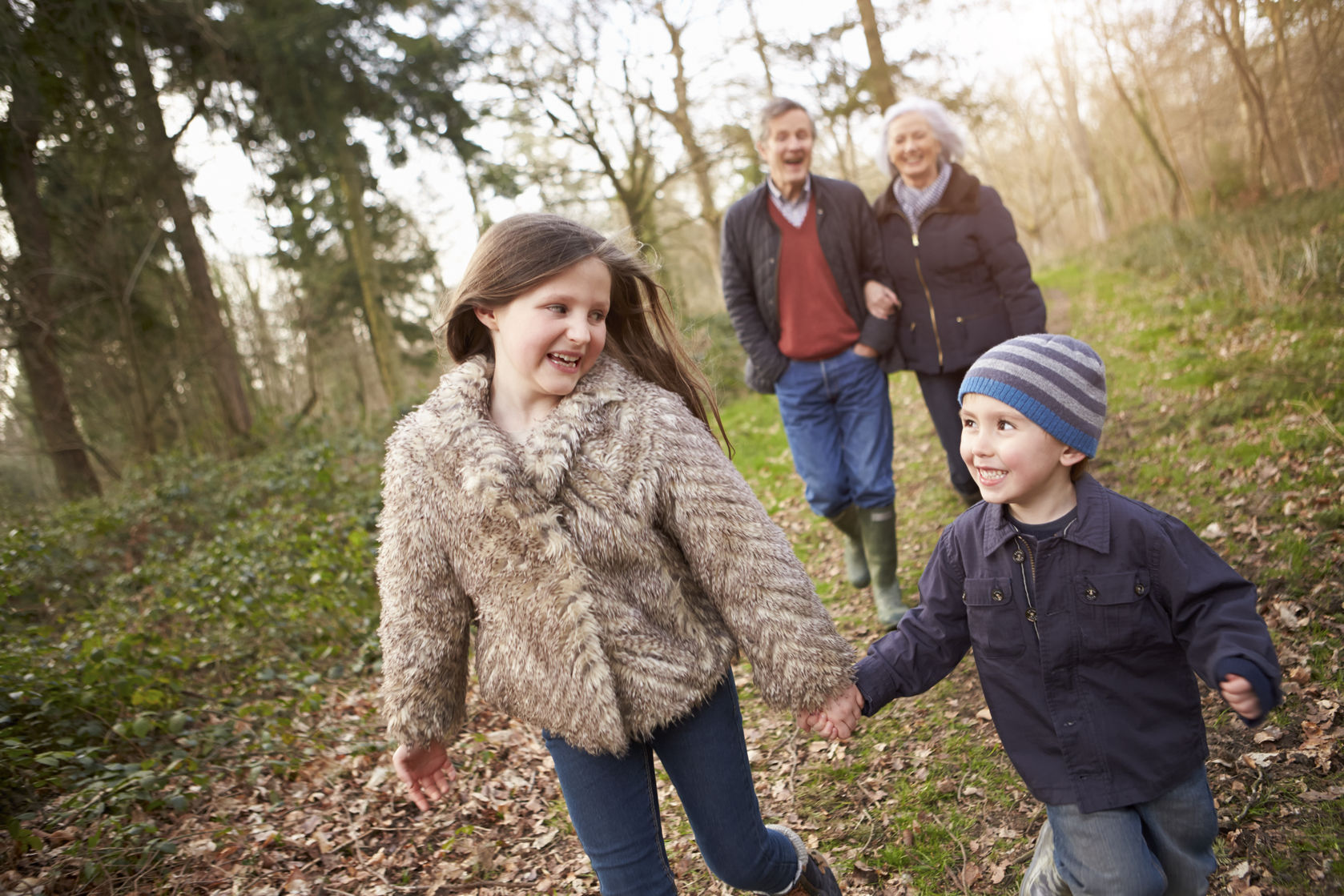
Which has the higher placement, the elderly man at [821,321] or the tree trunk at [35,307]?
the tree trunk at [35,307]

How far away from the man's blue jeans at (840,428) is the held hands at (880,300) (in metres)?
0.24

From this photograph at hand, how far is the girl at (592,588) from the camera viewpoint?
2.16 m

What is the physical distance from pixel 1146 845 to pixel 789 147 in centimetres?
348

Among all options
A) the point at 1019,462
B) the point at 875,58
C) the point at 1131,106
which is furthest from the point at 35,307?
the point at 1131,106

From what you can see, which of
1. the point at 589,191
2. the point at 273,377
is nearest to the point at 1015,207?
the point at 589,191

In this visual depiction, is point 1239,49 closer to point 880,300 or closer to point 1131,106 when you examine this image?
point 1131,106

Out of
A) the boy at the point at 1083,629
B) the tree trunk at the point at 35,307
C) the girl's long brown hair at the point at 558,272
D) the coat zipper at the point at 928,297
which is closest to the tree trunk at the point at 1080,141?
the coat zipper at the point at 928,297

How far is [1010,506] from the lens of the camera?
219 cm

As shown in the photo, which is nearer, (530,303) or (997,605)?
(997,605)

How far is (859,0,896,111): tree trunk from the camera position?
11164 millimetres

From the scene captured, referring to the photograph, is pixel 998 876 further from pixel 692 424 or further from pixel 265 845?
pixel 265 845

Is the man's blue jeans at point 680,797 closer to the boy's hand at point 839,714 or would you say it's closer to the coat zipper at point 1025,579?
the boy's hand at point 839,714

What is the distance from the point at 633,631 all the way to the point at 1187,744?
52.2 inches

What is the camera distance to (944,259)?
4469mm
